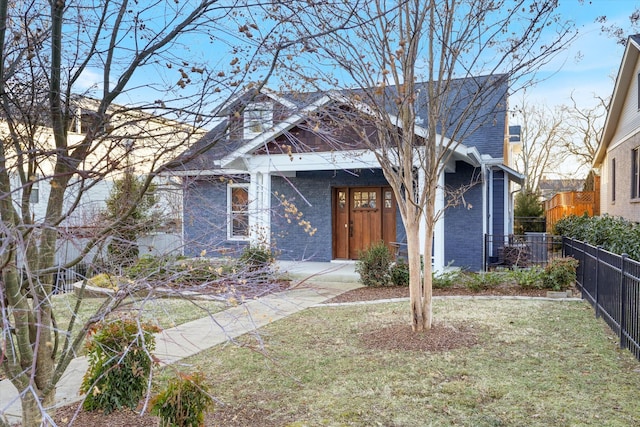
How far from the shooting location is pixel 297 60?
6805 mm

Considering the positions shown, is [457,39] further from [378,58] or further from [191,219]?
[191,219]

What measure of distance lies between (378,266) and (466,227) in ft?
11.8

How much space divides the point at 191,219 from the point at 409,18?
397 centimetres

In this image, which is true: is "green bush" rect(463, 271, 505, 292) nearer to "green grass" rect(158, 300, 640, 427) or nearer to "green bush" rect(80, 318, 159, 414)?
"green grass" rect(158, 300, 640, 427)

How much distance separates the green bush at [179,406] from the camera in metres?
3.45

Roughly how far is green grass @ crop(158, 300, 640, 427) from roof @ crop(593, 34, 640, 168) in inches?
388

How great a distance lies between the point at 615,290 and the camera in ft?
22.1

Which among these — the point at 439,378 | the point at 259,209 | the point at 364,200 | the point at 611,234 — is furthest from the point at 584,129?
the point at 259,209

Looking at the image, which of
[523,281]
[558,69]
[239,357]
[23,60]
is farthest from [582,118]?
[23,60]

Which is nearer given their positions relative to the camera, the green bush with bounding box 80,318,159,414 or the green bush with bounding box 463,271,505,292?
the green bush with bounding box 80,318,159,414

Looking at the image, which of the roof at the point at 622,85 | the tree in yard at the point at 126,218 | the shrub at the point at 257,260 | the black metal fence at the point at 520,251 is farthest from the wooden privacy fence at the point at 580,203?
the tree in yard at the point at 126,218

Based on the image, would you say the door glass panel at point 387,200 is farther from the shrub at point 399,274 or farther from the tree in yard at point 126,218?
the tree in yard at point 126,218

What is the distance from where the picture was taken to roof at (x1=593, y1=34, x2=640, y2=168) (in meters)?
13.7

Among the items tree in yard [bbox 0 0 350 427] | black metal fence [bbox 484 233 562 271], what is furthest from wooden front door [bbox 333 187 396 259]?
tree in yard [bbox 0 0 350 427]
